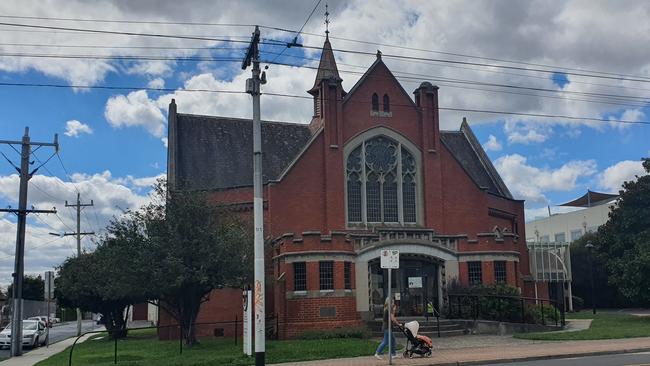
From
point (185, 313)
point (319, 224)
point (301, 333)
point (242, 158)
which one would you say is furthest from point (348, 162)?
point (185, 313)

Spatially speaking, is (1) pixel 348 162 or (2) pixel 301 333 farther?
(1) pixel 348 162

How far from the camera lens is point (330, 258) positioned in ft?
91.7

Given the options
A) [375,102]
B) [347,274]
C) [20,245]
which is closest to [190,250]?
[347,274]

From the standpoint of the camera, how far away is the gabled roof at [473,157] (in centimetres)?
4329

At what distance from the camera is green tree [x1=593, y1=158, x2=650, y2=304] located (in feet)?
99.4

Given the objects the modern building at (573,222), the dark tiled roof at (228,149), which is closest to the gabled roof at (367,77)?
the dark tiled roof at (228,149)

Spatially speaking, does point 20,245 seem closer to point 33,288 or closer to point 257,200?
point 257,200

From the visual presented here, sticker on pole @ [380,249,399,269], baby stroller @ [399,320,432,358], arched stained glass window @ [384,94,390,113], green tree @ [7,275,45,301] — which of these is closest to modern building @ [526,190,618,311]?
→ arched stained glass window @ [384,94,390,113]

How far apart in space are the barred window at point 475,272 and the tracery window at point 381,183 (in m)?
4.56

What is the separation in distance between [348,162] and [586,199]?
62.3 m

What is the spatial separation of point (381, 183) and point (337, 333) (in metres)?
11.0

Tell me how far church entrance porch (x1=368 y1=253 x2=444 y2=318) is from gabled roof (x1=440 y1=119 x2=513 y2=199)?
12.8 m

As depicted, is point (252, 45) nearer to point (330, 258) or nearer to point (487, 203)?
point (330, 258)

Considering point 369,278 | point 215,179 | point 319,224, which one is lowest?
point 369,278
